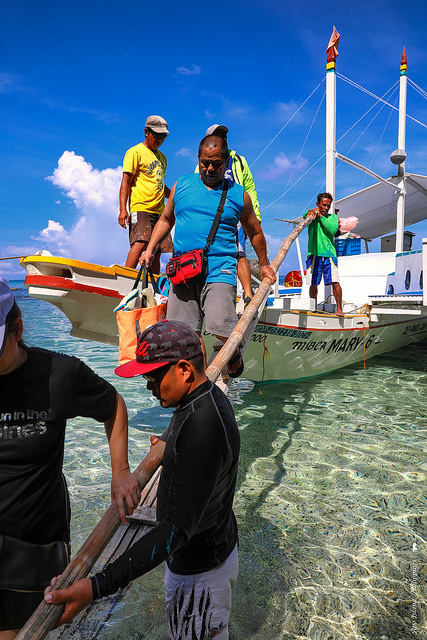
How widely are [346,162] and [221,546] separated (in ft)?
33.7

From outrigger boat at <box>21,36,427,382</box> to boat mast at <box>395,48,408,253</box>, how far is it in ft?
0.10

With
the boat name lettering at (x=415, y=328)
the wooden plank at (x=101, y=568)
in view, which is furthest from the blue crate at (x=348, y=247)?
the wooden plank at (x=101, y=568)

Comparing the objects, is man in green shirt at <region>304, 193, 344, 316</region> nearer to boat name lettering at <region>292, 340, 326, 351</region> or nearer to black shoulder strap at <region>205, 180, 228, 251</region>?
boat name lettering at <region>292, 340, 326, 351</region>

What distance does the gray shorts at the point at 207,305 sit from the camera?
3.65 meters

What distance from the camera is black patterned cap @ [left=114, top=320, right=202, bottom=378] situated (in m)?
1.52

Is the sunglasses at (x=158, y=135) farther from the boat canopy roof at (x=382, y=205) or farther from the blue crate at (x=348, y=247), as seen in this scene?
the boat canopy roof at (x=382, y=205)

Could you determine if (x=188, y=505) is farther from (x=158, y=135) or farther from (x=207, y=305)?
(x=158, y=135)

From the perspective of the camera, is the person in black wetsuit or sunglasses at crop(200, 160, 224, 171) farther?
sunglasses at crop(200, 160, 224, 171)

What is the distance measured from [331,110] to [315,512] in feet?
30.2

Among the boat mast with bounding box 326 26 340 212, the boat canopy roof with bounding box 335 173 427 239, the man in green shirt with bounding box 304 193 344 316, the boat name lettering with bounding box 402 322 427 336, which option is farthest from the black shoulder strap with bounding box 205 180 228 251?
the boat canopy roof with bounding box 335 173 427 239

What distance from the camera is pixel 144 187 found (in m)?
5.29

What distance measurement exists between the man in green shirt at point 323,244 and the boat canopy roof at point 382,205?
266 inches

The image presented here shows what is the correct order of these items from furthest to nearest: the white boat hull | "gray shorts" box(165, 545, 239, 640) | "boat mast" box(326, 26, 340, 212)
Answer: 1. "boat mast" box(326, 26, 340, 212)
2. the white boat hull
3. "gray shorts" box(165, 545, 239, 640)

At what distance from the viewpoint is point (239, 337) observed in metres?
3.38
